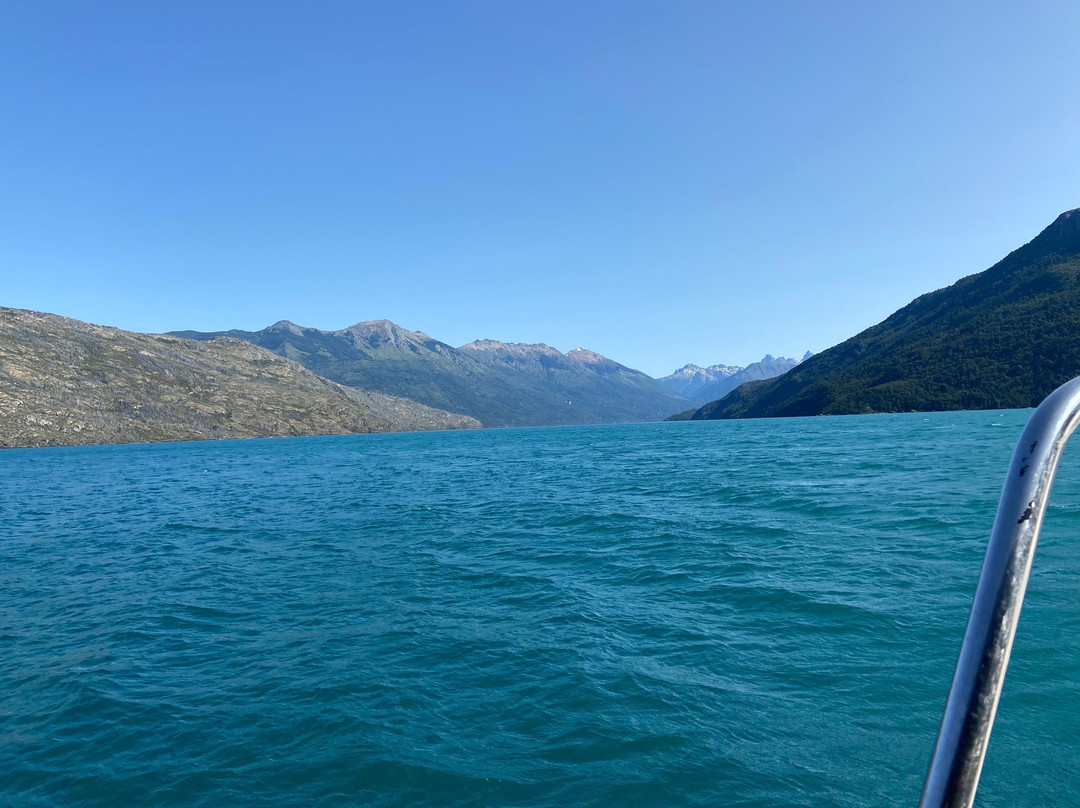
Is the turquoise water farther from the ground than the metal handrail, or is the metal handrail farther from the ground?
the metal handrail

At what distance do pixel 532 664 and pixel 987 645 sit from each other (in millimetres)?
12800

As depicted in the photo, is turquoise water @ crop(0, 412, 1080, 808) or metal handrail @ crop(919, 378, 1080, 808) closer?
metal handrail @ crop(919, 378, 1080, 808)

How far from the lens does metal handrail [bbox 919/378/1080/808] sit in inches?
82.4

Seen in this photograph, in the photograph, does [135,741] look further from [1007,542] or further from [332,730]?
[1007,542]

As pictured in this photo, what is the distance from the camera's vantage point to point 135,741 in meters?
11.3

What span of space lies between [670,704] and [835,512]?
72.2ft

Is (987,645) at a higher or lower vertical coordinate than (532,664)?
higher

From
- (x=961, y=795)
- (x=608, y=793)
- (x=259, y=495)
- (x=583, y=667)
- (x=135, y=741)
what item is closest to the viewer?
(x=961, y=795)

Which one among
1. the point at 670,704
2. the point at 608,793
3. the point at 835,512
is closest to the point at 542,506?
the point at 835,512

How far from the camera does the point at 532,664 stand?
13.8 meters

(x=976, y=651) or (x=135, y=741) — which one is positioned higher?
(x=976, y=651)

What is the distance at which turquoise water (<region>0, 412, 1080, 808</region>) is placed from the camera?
9.77 meters

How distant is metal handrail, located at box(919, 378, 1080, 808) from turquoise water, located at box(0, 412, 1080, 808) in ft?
27.5

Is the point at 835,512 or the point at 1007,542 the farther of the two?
the point at 835,512
